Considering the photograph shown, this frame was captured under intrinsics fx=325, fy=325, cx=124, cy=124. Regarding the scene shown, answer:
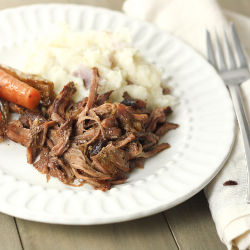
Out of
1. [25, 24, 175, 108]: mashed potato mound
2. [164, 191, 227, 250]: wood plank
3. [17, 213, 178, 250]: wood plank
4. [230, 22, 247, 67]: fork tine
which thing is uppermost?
[230, 22, 247, 67]: fork tine

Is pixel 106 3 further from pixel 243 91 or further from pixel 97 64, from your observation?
pixel 243 91

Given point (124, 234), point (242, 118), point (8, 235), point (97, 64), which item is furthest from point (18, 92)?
point (242, 118)

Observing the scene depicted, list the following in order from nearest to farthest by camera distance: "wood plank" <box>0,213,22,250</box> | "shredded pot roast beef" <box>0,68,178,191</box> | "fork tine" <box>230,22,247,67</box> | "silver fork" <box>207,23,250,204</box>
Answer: "wood plank" <box>0,213,22,250</box> < "shredded pot roast beef" <box>0,68,178,191</box> < "silver fork" <box>207,23,250,204</box> < "fork tine" <box>230,22,247,67</box>

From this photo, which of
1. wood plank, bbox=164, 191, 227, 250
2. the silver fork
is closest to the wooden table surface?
wood plank, bbox=164, 191, 227, 250

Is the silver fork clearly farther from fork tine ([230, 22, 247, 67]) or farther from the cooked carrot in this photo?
A: the cooked carrot

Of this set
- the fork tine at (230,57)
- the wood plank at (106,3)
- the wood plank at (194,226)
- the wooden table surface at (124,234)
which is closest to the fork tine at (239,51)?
the fork tine at (230,57)

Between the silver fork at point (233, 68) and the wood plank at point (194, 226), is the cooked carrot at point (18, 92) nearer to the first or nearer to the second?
the wood plank at point (194, 226)
